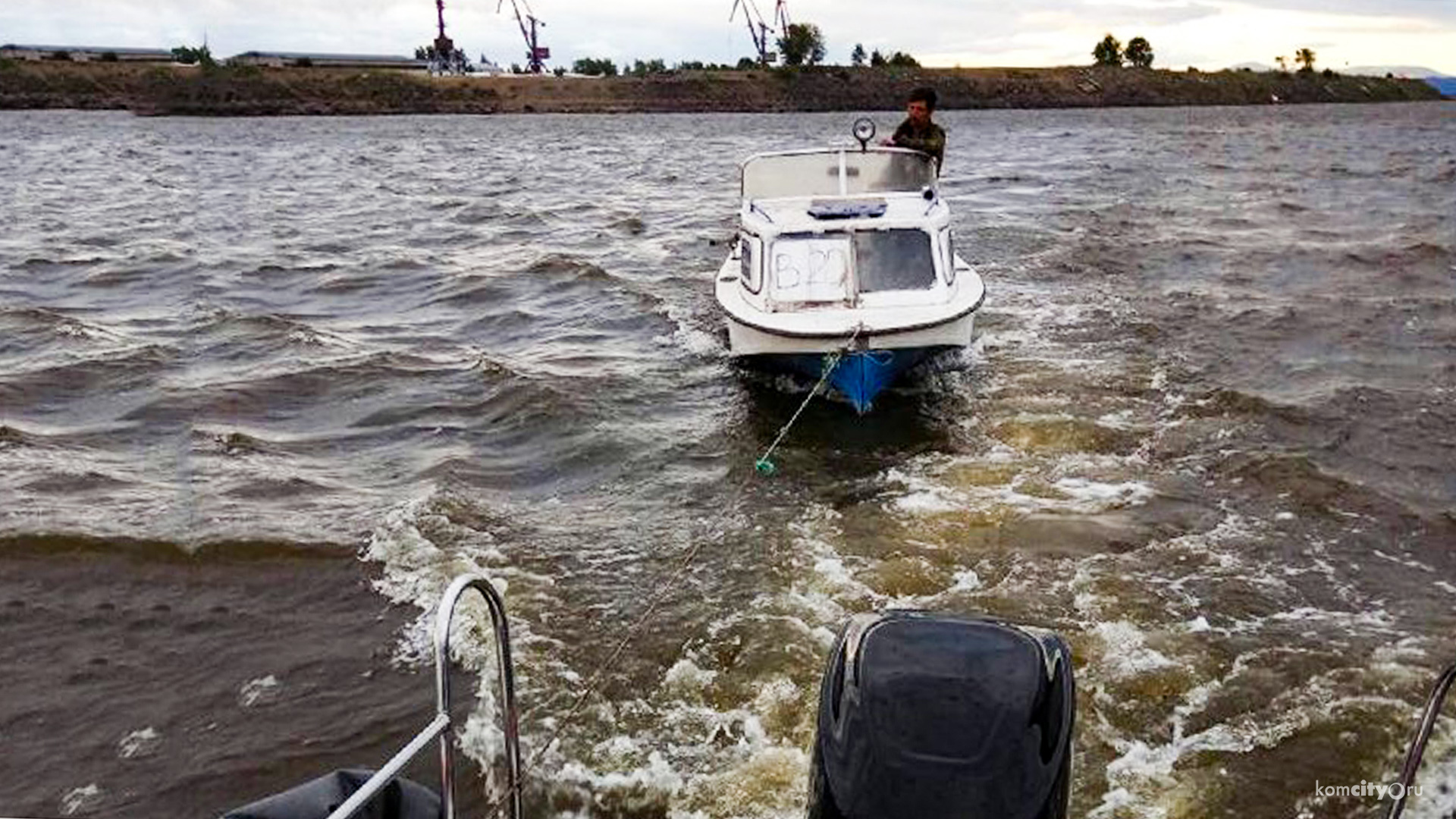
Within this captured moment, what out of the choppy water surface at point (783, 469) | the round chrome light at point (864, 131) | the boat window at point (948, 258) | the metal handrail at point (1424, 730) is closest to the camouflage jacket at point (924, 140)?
the round chrome light at point (864, 131)

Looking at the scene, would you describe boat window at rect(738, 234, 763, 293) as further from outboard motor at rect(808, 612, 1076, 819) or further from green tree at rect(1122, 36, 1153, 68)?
green tree at rect(1122, 36, 1153, 68)

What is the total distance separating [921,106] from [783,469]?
22.3 feet

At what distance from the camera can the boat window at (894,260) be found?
12695 mm

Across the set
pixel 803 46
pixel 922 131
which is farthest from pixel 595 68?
pixel 922 131

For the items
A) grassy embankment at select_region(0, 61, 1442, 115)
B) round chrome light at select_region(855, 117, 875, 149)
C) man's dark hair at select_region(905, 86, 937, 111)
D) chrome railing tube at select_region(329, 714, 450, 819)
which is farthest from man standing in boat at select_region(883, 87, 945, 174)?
grassy embankment at select_region(0, 61, 1442, 115)

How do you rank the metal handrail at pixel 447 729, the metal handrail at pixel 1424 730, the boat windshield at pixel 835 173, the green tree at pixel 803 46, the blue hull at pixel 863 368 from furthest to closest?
the green tree at pixel 803 46 < the boat windshield at pixel 835 173 < the blue hull at pixel 863 368 < the metal handrail at pixel 1424 730 < the metal handrail at pixel 447 729

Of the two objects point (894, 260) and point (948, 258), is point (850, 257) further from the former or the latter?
point (948, 258)

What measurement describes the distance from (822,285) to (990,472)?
295 centimetres

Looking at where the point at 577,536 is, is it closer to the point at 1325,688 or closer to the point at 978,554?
the point at 978,554

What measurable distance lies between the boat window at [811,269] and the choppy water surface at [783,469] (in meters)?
1.37

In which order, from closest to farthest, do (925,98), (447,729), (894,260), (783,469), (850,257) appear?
(447,729) → (783,469) → (850,257) → (894,260) → (925,98)

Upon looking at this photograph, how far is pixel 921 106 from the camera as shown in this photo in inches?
617

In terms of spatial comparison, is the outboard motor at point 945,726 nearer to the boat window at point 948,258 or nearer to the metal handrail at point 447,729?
the metal handrail at point 447,729

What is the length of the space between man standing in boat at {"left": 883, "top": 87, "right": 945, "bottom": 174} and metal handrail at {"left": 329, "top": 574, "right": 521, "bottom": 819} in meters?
12.2
